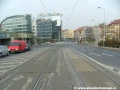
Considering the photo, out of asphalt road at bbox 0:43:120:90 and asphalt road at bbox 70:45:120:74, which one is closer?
asphalt road at bbox 0:43:120:90

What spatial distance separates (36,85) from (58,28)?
151 m

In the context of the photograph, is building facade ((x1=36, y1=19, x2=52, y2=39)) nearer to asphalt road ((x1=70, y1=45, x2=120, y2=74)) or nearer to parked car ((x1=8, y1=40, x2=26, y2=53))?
parked car ((x1=8, y1=40, x2=26, y2=53))

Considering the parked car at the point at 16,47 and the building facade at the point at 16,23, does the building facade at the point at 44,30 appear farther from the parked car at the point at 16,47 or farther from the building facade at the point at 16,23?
the parked car at the point at 16,47

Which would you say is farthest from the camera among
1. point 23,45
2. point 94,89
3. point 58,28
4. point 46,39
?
point 46,39

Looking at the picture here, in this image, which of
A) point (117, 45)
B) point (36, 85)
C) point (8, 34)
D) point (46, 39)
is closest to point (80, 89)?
point (36, 85)

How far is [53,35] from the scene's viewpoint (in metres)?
177

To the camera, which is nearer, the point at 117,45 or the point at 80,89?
the point at 80,89

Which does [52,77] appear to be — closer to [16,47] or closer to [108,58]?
[108,58]

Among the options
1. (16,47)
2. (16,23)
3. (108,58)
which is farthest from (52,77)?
(16,23)

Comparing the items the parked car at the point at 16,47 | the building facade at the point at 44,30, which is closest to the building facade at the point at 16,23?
the building facade at the point at 44,30

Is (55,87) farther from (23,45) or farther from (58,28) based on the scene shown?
(58,28)

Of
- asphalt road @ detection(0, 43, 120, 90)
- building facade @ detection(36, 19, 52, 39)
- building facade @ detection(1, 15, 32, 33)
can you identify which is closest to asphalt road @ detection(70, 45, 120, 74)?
asphalt road @ detection(0, 43, 120, 90)

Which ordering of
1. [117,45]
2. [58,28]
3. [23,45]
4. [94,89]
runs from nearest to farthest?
[94,89] < [23,45] < [117,45] < [58,28]

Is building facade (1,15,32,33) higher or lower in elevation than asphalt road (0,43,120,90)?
higher
